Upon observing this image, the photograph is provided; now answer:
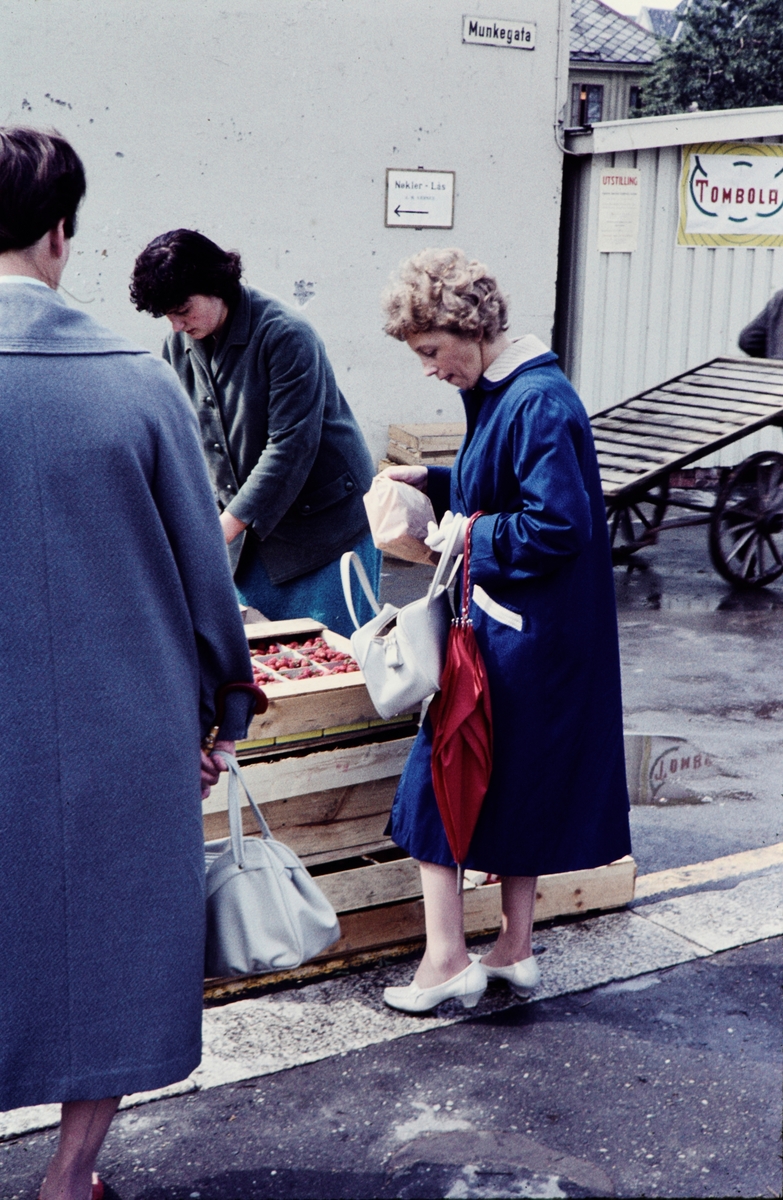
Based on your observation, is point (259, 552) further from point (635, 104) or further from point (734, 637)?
point (635, 104)

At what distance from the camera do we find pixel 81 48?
8.77m

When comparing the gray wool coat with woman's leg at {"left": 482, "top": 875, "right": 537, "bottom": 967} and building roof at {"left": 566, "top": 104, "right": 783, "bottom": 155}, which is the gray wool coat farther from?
building roof at {"left": 566, "top": 104, "right": 783, "bottom": 155}

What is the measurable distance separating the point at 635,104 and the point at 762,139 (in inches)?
1298

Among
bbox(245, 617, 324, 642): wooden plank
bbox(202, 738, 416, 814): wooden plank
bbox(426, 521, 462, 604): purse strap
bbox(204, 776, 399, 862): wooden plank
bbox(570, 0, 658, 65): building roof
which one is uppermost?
bbox(570, 0, 658, 65): building roof

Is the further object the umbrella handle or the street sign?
the street sign

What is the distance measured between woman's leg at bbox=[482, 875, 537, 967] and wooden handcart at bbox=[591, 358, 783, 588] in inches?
178

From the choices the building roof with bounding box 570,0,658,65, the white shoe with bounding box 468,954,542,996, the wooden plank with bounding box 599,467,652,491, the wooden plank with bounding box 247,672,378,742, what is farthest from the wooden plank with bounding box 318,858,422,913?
the building roof with bounding box 570,0,658,65

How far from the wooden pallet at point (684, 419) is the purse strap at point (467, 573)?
454 cm

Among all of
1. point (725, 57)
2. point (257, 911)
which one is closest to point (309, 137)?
point (257, 911)

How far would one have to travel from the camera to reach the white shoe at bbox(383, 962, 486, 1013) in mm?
3230

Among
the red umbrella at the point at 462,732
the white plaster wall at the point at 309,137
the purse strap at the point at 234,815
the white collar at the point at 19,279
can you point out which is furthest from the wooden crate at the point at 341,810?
the white plaster wall at the point at 309,137

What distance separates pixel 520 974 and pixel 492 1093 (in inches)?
16.5

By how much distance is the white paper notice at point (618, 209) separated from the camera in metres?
11.0

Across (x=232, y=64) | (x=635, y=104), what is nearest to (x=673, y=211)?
Answer: (x=232, y=64)
